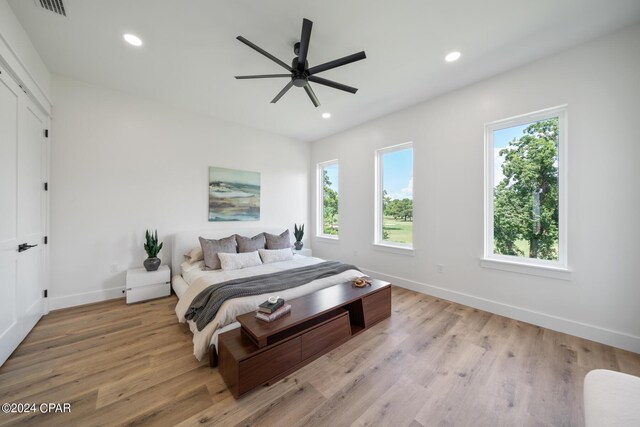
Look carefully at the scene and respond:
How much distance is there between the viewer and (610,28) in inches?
85.7

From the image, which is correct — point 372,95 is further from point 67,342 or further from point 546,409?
point 67,342

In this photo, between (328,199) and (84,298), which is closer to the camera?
(84,298)

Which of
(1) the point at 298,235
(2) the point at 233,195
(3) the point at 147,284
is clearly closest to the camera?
(3) the point at 147,284

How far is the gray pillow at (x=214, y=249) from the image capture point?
3.30m

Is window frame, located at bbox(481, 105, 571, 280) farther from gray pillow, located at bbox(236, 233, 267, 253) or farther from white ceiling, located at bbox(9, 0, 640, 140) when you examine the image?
gray pillow, located at bbox(236, 233, 267, 253)

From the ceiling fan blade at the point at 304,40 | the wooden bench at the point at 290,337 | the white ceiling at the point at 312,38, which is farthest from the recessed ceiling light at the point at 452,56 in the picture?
the wooden bench at the point at 290,337

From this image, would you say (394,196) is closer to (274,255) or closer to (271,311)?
(274,255)

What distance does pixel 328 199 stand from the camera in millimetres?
5438

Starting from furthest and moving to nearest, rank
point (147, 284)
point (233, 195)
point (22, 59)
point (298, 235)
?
point (298, 235) < point (233, 195) < point (147, 284) < point (22, 59)

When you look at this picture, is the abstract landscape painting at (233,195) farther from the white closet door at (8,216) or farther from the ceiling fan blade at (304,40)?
the ceiling fan blade at (304,40)

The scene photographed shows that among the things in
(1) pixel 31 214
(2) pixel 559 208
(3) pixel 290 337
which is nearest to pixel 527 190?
→ (2) pixel 559 208

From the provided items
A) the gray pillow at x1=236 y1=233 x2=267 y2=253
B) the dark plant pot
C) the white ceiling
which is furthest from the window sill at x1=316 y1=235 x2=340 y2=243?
the dark plant pot

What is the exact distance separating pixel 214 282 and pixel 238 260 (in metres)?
0.72

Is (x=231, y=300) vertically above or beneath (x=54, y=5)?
beneath
